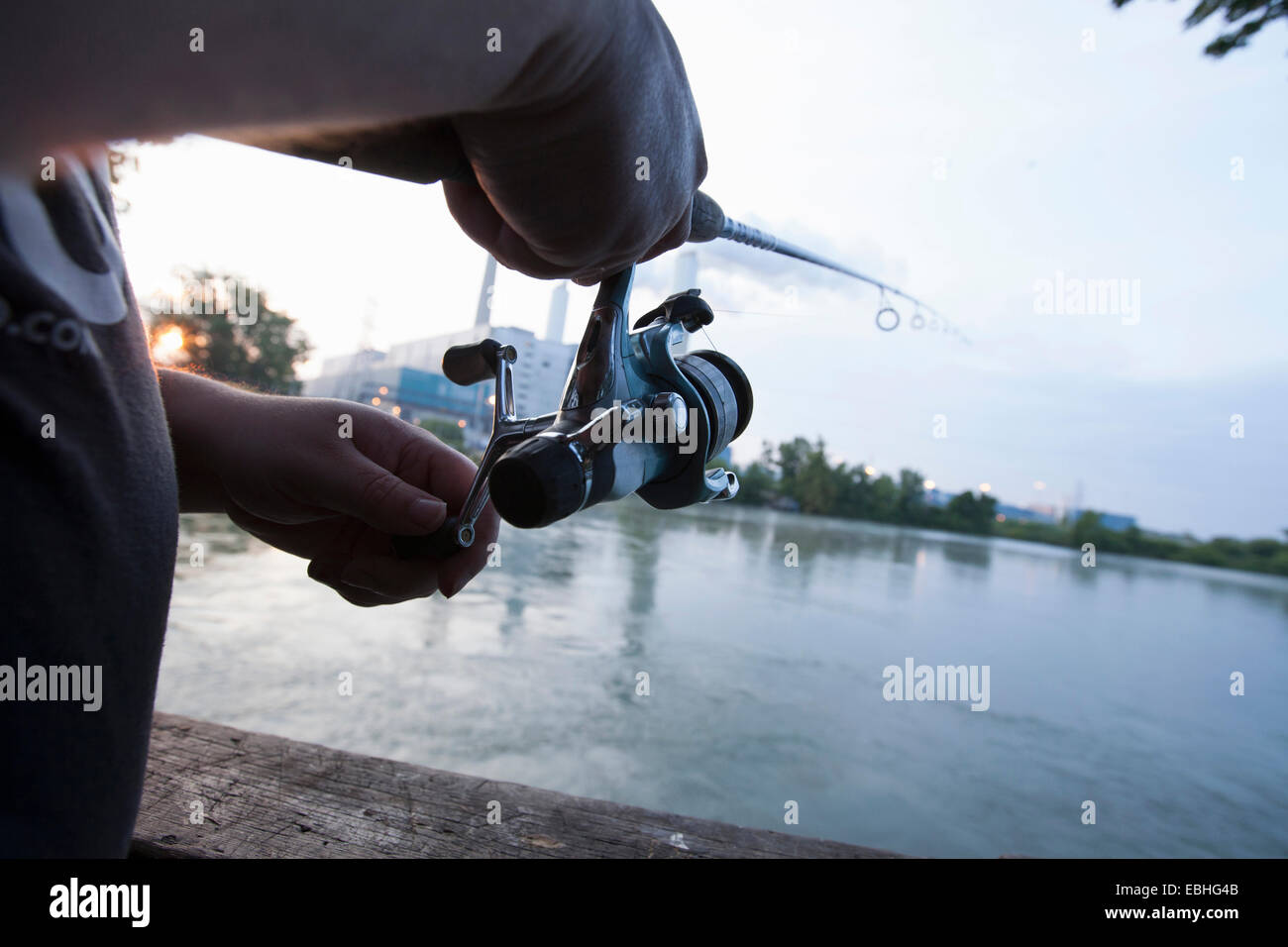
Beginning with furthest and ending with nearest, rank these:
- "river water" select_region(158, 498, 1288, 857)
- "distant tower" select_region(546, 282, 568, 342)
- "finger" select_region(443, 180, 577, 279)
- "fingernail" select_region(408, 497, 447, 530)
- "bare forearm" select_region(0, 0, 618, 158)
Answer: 1. "river water" select_region(158, 498, 1288, 857)
2. "distant tower" select_region(546, 282, 568, 342)
3. "fingernail" select_region(408, 497, 447, 530)
4. "finger" select_region(443, 180, 577, 279)
5. "bare forearm" select_region(0, 0, 618, 158)

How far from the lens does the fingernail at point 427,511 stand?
86 centimetres

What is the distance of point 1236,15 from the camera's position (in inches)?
124

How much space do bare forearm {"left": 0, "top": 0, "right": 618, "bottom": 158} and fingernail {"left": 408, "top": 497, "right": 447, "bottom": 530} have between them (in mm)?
Result: 498

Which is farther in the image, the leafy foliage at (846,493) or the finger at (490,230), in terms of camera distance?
the leafy foliage at (846,493)

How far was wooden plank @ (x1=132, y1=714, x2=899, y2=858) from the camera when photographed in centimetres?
104

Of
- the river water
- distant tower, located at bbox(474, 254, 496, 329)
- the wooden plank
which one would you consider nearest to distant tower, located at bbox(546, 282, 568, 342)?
distant tower, located at bbox(474, 254, 496, 329)

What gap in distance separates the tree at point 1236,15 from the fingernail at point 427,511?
4.14 m

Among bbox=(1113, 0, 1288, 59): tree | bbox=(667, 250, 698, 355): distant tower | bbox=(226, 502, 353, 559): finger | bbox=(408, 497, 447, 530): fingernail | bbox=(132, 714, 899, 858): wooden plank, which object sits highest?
bbox=(1113, 0, 1288, 59): tree

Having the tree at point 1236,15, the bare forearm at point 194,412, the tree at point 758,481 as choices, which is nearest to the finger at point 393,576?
the bare forearm at point 194,412

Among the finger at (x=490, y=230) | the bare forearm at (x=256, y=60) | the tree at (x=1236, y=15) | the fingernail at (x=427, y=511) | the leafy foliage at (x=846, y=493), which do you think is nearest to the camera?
the bare forearm at (x=256, y=60)

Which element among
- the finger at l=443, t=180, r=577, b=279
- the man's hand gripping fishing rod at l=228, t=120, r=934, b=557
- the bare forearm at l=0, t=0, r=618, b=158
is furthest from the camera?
the finger at l=443, t=180, r=577, b=279

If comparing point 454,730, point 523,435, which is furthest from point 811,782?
point 523,435

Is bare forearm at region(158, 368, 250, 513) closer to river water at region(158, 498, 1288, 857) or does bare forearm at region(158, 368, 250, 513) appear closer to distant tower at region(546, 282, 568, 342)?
distant tower at region(546, 282, 568, 342)

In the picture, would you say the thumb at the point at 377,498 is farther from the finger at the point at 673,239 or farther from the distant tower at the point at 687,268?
the distant tower at the point at 687,268
